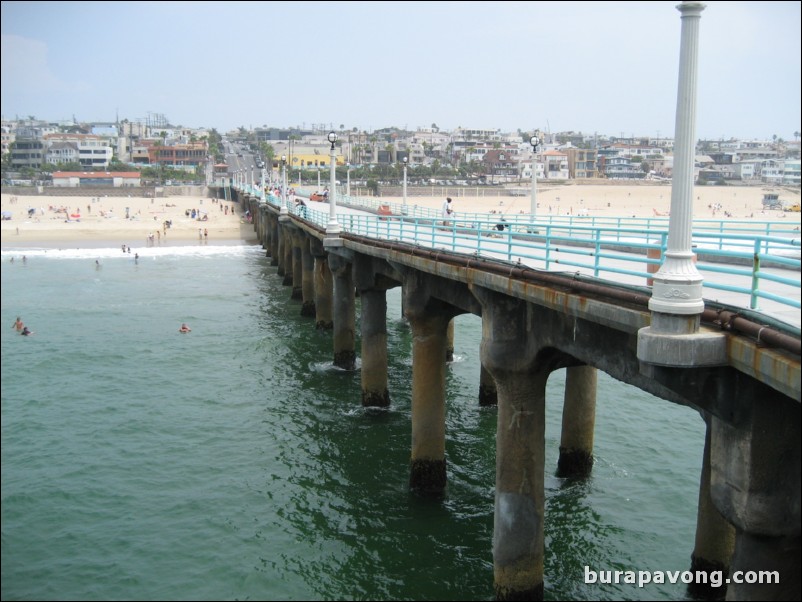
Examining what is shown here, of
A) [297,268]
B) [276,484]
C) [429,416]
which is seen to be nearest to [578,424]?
[429,416]

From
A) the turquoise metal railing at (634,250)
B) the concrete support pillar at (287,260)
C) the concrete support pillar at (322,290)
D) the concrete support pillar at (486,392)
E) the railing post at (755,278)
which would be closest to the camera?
the railing post at (755,278)

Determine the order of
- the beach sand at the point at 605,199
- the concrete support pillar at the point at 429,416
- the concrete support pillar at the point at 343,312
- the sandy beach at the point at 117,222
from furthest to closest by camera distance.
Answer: the beach sand at the point at 605,199 < the sandy beach at the point at 117,222 < the concrete support pillar at the point at 343,312 < the concrete support pillar at the point at 429,416

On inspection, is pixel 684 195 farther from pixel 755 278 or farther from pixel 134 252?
pixel 134 252

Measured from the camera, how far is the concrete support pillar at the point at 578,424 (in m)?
17.2

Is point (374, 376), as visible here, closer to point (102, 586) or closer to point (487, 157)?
point (102, 586)

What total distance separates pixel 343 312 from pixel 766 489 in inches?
808

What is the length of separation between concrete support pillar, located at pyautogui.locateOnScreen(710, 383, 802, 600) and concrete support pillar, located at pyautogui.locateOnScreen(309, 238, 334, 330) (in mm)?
26578

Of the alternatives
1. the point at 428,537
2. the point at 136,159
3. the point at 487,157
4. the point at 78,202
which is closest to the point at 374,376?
the point at 428,537

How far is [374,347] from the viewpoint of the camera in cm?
2256

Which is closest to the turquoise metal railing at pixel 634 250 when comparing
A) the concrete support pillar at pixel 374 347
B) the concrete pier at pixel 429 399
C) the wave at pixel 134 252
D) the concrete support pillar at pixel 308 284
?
the concrete pier at pixel 429 399

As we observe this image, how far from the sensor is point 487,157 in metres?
183

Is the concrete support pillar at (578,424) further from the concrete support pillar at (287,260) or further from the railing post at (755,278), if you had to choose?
the concrete support pillar at (287,260)

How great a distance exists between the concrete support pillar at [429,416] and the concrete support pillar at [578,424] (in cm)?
303

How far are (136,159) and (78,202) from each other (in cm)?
8804
